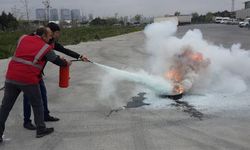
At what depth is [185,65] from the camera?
33.3 ft

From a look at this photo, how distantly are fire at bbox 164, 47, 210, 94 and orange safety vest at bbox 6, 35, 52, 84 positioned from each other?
4.39m

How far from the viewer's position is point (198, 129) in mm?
6777

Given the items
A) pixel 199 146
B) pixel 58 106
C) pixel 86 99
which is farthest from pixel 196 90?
pixel 199 146

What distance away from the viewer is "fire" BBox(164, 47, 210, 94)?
10.1 m

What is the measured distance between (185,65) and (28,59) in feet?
16.1

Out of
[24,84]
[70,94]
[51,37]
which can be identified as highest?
[51,37]

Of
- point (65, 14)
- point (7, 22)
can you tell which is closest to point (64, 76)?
point (7, 22)

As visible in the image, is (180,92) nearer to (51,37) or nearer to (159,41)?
(159,41)

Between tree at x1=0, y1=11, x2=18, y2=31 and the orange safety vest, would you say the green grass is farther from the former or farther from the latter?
the orange safety vest

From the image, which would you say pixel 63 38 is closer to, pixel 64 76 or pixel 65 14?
pixel 64 76

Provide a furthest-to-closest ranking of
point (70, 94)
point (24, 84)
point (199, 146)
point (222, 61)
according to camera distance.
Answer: point (222, 61), point (70, 94), point (24, 84), point (199, 146)

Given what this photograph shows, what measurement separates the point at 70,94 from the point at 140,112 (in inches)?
113

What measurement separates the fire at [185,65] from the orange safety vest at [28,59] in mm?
4392

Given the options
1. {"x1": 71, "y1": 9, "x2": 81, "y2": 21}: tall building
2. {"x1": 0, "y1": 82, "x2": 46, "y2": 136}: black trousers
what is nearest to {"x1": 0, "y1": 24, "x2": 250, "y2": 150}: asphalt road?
{"x1": 0, "y1": 82, "x2": 46, "y2": 136}: black trousers
